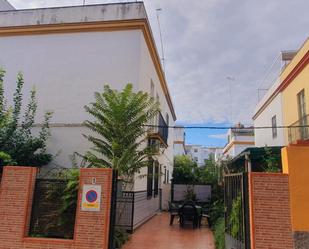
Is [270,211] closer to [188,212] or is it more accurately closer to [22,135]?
[188,212]

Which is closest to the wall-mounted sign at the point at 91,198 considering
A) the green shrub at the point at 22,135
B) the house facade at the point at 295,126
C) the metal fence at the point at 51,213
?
the metal fence at the point at 51,213

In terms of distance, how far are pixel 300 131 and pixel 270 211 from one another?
30.9 ft

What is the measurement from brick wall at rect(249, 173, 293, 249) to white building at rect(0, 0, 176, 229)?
563cm

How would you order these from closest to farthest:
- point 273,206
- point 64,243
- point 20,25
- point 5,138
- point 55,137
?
point 273,206, point 64,243, point 5,138, point 55,137, point 20,25

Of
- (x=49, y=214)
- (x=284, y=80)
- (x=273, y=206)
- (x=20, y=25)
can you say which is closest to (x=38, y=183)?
(x=49, y=214)

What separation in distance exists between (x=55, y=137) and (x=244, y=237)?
7.86 meters

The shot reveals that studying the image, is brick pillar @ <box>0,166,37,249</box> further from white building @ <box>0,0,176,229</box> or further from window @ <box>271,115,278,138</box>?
window @ <box>271,115,278,138</box>

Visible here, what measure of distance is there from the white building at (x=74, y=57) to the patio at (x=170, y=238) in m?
0.84

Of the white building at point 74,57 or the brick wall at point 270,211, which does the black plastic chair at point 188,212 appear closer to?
the white building at point 74,57

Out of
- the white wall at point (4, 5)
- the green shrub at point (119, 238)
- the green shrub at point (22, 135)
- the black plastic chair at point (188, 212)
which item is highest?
the white wall at point (4, 5)

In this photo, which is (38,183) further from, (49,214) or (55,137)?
(55,137)

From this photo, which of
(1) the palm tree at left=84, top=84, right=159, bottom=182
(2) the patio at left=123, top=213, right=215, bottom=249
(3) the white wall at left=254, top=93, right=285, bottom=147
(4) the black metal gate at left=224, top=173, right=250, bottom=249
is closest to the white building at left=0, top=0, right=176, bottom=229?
(2) the patio at left=123, top=213, right=215, bottom=249

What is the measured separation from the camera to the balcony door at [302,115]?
1337 cm

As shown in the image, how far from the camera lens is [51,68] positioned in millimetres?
11875
